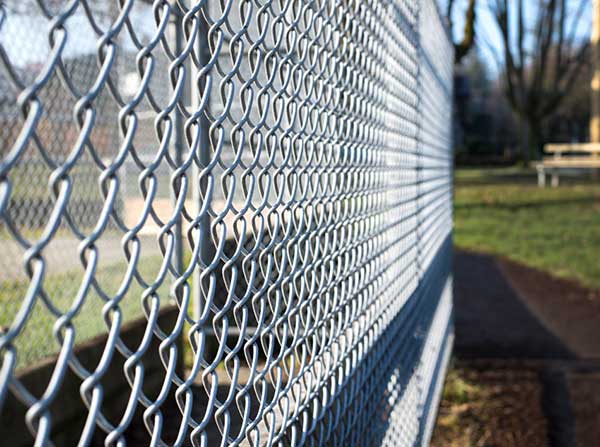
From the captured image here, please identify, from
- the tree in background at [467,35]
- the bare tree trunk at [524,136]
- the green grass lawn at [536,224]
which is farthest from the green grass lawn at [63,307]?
the bare tree trunk at [524,136]

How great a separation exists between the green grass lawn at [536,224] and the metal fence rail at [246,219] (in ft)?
19.4

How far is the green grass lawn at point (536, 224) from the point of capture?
1062 centimetres

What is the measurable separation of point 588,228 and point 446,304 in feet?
28.2

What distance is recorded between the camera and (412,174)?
11.2 ft

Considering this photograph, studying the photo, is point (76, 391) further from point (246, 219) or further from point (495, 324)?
point (495, 324)

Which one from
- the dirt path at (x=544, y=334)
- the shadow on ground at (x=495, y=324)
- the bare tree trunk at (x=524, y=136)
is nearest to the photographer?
the dirt path at (x=544, y=334)

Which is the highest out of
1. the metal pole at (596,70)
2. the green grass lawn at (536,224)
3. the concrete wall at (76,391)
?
the metal pole at (596,70)

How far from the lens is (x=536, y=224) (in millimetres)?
13836

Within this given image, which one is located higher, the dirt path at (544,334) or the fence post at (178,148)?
the fence post at (178,148)

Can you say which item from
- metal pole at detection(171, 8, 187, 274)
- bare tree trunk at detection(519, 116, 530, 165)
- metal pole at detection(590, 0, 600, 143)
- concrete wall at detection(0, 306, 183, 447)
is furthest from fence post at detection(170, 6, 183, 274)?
bare tree trunk at detection(519, 116, 530, 165)

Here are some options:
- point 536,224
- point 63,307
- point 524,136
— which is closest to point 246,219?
point 63,307

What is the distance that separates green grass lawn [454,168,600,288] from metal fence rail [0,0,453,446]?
5915 mm

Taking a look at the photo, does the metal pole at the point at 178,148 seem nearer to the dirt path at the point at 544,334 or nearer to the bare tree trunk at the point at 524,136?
the dirt path at the point at 544,334

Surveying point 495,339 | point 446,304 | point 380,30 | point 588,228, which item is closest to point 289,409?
point 380,30
